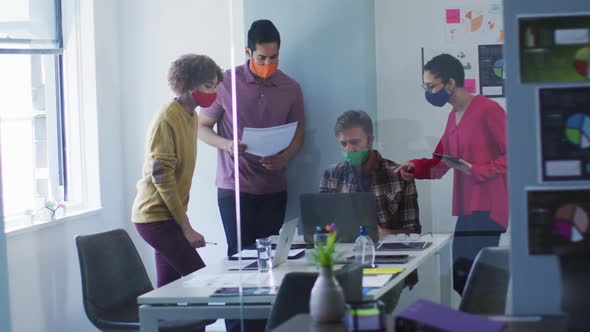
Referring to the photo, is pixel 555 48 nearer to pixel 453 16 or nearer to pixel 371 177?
pixel 453 16

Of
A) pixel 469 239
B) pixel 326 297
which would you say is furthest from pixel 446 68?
pixel 326 297

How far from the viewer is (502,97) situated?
3.50 m

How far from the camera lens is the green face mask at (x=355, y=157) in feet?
12.6

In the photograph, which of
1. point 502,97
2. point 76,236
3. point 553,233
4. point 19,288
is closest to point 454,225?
point 502,97

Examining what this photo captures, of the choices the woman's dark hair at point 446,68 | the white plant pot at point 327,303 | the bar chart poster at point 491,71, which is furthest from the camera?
the woman's dark hair at point 446,68

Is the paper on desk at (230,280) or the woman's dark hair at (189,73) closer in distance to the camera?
the paper on desk at (230,280)

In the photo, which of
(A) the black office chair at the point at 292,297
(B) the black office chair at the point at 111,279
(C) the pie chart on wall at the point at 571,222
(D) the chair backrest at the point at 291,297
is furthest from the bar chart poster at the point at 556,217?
(B) the black office chair at the point at 111,279

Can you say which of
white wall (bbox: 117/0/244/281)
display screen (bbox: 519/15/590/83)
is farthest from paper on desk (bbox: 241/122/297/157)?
display screen (bbox: 519/15/590/83)

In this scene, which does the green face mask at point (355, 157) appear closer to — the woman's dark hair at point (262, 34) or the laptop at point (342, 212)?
the laptop at point (342, 212)

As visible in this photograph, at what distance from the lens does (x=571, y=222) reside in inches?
102

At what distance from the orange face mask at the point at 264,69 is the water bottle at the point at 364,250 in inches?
30.9

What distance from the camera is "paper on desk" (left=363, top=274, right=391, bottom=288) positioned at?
134 inches

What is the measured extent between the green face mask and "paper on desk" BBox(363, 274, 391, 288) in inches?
20.9

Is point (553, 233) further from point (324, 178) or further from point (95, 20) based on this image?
point (95, 20)
